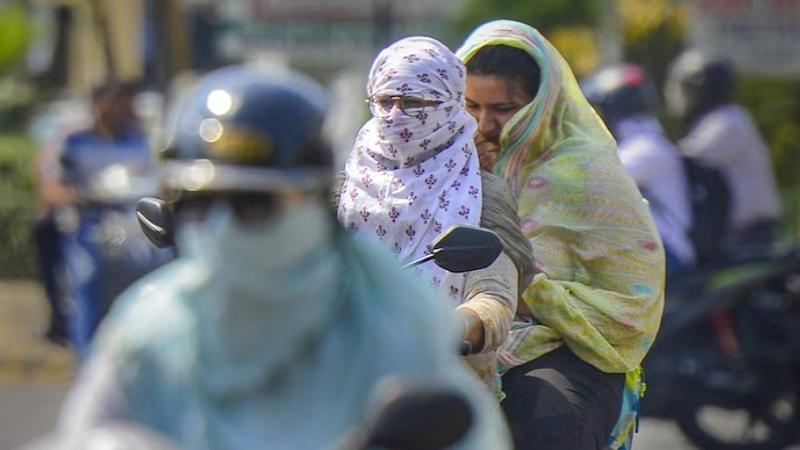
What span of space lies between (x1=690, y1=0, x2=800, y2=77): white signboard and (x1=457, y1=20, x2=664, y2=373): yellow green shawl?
8727 millimetres

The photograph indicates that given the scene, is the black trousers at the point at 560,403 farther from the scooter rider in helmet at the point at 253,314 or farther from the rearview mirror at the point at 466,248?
the scooter rider in helmet at the point at 253,314

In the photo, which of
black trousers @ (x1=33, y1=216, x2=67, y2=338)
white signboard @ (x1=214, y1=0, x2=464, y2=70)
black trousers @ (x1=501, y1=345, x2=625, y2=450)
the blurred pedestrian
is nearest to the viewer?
black trousers @ (x1=501, y1=345, x2=625, y2=450)

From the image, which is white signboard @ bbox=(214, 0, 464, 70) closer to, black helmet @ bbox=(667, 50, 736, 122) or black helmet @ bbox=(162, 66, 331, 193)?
black helmet @ bbox=(667, 50, 736, 122)

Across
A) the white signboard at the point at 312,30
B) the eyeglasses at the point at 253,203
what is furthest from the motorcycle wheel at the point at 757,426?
the eyeglasses at the point at 253,203

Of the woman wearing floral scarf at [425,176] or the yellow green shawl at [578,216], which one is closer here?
the woman wearing floral scarf at [425,176]

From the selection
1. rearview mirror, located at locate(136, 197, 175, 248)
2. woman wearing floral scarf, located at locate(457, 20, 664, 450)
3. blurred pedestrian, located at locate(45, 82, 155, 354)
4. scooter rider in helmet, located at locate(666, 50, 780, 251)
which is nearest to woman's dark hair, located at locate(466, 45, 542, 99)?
woman wearing floral scarf, located at locate(457, 20, 664, 450)

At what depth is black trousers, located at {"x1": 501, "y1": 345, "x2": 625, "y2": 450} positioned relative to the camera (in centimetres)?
434

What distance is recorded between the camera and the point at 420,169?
4277mm

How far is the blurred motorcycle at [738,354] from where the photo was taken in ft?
30.0

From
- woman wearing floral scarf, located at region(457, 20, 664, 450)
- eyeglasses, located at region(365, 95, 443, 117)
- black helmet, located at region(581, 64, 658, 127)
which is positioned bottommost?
black helmet, located at region(581, 64, 658, 127)

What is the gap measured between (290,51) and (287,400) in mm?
11355

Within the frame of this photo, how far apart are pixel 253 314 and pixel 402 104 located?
1.74m

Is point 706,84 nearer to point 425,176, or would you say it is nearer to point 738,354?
point 738,354

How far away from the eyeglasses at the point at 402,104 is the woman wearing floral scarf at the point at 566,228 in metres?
0.39
